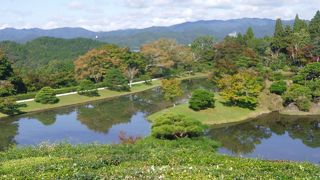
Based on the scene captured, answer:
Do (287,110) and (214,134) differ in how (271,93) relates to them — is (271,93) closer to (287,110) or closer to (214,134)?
(287,110)

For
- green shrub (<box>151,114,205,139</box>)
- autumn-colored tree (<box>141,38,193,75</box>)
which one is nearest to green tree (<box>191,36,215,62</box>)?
autumn-colored tree (<box>141,38,193,75</box>)

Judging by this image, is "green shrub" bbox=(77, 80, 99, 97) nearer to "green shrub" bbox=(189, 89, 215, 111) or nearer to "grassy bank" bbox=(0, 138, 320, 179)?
"green shrub" bbox=(189, 89, 215, 111)

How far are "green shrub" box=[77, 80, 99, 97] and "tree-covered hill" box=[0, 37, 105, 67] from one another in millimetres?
43393

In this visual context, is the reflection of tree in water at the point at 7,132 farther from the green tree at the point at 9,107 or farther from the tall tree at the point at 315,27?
the tall tree at the point at 315,27

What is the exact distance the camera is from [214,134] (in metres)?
39.3

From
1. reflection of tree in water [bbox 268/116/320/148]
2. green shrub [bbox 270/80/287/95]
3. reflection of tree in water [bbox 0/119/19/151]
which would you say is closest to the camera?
reflection of tree in water [bbox 268/116/320/148]

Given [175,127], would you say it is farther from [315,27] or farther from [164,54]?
[315,27]

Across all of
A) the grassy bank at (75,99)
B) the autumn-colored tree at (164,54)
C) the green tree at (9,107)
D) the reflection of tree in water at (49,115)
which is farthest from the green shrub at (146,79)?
the green tree at (9,107)

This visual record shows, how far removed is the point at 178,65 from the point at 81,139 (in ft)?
165

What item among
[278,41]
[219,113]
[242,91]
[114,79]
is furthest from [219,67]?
[278,41]

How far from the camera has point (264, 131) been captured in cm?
4084

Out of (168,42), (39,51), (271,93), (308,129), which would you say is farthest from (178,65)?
(39,51)

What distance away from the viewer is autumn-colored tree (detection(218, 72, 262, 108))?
4716cm

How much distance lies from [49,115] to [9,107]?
4.82m
